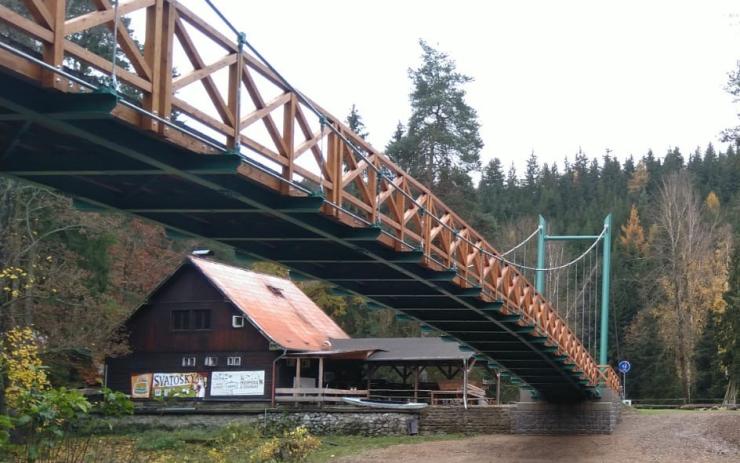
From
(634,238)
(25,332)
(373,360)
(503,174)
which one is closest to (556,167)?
(503,174)

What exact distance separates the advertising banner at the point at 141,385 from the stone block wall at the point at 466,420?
12080 millimetres

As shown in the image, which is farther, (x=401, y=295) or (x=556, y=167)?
(x=556, y=167)

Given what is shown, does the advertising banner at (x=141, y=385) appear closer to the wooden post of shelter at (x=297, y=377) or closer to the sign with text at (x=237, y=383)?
the sign with text at (x=237, y=383)

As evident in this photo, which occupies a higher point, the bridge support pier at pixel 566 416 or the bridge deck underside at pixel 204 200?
the bridge deck underside at pixel 204 200

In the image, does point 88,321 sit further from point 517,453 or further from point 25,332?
point 517,453

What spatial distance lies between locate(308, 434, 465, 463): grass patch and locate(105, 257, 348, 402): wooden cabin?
4.98 m

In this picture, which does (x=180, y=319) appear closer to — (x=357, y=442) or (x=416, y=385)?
(x=416, y=385)

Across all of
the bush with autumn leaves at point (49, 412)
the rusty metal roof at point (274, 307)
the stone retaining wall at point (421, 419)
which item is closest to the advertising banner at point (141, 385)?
the stone retaining wall at point (421, 419)

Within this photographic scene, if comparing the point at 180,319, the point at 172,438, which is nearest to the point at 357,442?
the point at 172,438

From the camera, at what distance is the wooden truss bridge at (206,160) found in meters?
8.14

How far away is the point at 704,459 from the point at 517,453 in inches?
213

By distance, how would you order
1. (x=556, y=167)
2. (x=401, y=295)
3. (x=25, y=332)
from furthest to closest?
(x=556, y=167)
(x=25, y=332)
(x=401, y=295)

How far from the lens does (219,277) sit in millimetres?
40562

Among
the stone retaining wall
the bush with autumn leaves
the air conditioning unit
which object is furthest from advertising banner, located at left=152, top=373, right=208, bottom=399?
the bush with autumn leaves
